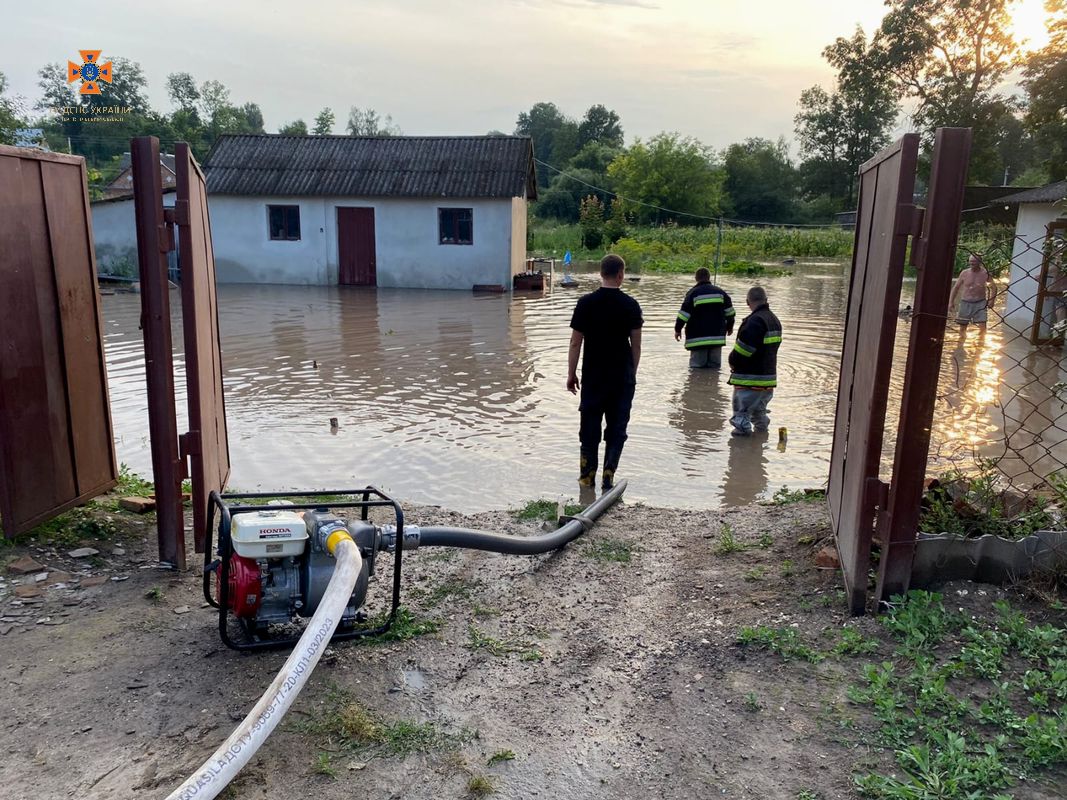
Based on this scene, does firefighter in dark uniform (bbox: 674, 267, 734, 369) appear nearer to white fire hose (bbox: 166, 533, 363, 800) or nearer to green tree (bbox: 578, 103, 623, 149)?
white fire hose (bbox: 166, 533, 363, 800)

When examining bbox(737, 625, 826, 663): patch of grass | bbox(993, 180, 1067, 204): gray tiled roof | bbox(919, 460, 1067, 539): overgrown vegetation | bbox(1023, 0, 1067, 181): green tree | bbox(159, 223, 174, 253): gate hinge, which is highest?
bbox(1023, 0, 1067, 181): green tree

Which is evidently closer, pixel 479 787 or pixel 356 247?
pixel 479 787

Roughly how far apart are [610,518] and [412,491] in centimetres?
198

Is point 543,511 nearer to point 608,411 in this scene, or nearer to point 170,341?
point 608,411

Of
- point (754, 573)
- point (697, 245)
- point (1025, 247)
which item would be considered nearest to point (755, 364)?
point (754, 573)

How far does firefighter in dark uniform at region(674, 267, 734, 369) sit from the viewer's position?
436 inches

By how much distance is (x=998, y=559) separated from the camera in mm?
3645

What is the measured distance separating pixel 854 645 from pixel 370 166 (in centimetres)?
2532

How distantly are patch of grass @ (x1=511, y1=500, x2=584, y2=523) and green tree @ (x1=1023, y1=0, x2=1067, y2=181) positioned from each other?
28.7m

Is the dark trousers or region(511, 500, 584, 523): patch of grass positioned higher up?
the dark trousers

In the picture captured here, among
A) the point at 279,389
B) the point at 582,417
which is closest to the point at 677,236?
the point at 279,389

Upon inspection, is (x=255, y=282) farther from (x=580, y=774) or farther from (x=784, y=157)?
(x=784, y=157)

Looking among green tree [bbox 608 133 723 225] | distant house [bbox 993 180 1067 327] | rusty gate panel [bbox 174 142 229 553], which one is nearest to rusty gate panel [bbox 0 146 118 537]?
rusty gate panel [bbox 174 142 229 553]

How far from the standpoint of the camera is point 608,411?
6.71 metres
